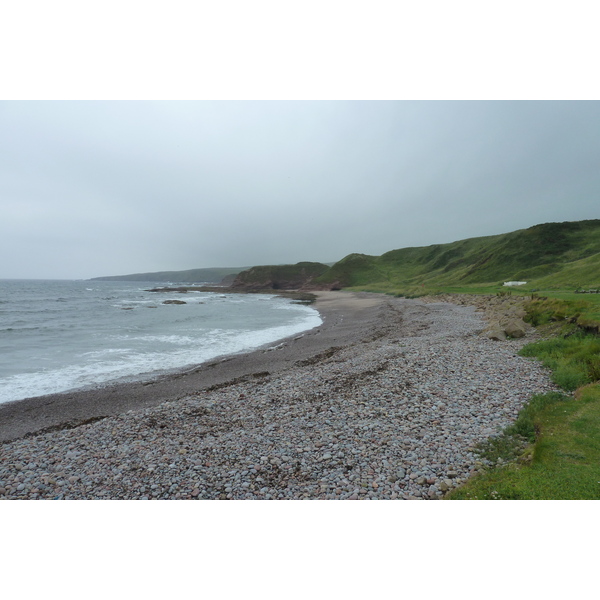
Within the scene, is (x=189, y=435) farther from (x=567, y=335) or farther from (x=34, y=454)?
(x=567, y=335)

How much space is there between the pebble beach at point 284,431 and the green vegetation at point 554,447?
0.39 metres

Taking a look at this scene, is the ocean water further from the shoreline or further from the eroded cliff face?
the eroded cliff face

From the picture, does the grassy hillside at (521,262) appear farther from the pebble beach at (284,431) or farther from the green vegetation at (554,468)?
the green vegetation at (554,468)

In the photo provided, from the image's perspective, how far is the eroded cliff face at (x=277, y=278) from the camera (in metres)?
156

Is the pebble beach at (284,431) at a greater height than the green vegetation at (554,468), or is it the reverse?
the green vegetation at (554,468)

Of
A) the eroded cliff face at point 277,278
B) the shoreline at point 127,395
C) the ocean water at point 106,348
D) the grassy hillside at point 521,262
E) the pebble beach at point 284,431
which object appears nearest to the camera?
the pebble beach at point 284,431

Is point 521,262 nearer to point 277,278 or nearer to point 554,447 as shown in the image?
point 277,278

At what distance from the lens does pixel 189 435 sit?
893 centimetres

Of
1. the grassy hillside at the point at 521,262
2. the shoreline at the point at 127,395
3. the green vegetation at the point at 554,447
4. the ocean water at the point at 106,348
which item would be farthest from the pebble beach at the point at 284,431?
the grassy hillside at the point at 521,262

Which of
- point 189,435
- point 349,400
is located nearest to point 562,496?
point 349,400

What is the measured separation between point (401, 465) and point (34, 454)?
9.88 meters

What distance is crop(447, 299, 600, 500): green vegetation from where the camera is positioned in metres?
5.27

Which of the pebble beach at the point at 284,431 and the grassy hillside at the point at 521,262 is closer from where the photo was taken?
the pebble beach at the point at 284,431

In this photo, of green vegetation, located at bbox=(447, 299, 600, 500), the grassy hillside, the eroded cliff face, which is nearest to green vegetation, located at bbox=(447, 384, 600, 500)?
green vegetation, located at bbox=(447, 299, 600, 500)
